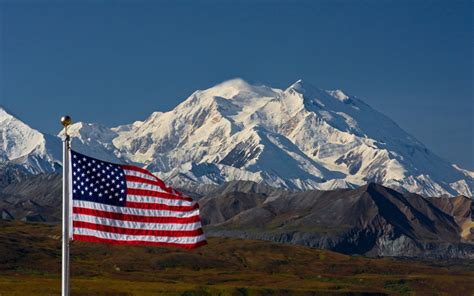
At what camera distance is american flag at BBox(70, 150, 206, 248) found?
147 feet

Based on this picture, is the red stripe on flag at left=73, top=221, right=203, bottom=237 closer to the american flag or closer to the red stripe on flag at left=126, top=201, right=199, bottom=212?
the american flag

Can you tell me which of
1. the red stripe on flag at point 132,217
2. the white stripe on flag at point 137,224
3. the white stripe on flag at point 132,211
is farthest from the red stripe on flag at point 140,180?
the white stripe on flag at point 137,224

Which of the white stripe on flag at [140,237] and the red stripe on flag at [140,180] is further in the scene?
the red stripe on flag at [140,180]

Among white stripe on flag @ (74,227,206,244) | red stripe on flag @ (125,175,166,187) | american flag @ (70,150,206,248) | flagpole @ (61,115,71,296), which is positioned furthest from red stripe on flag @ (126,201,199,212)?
flagpole @ (61,115,71,296)

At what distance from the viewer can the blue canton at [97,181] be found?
44.8 m

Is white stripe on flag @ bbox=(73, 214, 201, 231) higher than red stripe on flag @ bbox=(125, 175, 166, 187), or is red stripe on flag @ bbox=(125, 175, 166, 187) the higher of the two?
red stripe on flag @ bbox=(125, 175, 166, 187)

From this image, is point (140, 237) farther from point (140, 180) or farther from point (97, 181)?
point (97, 181)

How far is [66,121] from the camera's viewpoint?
4338 centimetres

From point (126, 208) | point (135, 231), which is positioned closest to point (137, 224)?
point (135, 231)

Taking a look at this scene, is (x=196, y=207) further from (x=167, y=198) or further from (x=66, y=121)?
(x=66, y=121)

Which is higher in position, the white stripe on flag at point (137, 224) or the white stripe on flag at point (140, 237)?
the white stripe on flag at point (137, 224)

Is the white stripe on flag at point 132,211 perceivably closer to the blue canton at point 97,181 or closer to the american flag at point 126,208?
the american flag at point 126,208

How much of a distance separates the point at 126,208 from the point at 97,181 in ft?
5.78

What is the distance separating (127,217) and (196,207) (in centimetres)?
323
